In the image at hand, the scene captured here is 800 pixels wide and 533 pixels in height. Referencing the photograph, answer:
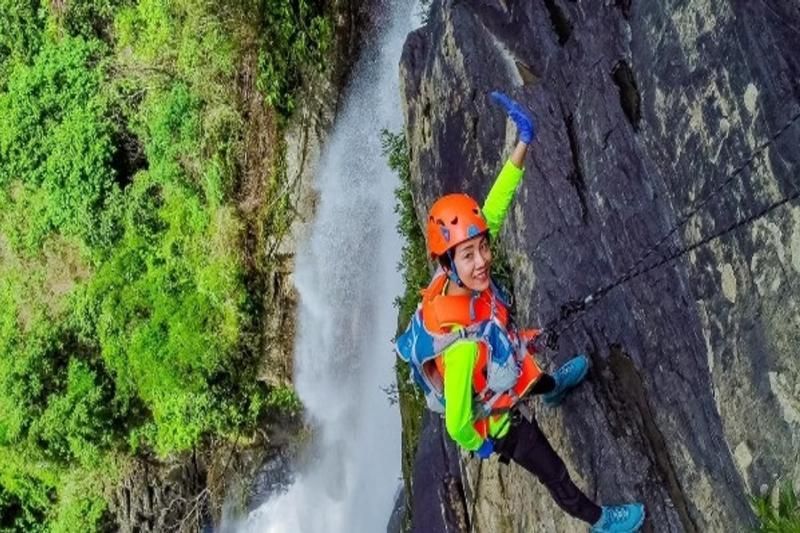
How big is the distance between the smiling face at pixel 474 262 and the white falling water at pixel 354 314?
24.7ft

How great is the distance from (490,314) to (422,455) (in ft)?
16.5

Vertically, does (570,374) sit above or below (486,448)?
→ above

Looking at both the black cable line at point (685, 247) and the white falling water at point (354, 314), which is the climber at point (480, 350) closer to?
the black cable line at point (685, 247)

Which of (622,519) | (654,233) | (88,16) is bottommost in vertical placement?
(622,519)

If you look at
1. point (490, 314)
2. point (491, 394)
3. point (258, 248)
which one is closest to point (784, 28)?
point (490, 314)

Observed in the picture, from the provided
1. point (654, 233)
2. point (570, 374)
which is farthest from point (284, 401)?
point (654, 233)

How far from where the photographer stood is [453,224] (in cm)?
485

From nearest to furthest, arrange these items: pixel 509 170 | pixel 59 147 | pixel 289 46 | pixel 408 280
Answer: pixel 509 170
pixel 408 280
pixel 289 46
pixel 59 147

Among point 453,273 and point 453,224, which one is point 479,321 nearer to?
point 453,273

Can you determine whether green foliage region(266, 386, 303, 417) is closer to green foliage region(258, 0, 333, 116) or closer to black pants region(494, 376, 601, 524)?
green foliage region(258, 0, 333, 116)

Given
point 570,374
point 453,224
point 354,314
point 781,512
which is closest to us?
point 781,512

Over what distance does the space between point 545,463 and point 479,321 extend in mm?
1355

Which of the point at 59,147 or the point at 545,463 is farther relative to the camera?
the point at 59,147

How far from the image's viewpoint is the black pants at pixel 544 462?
18.7 feet
